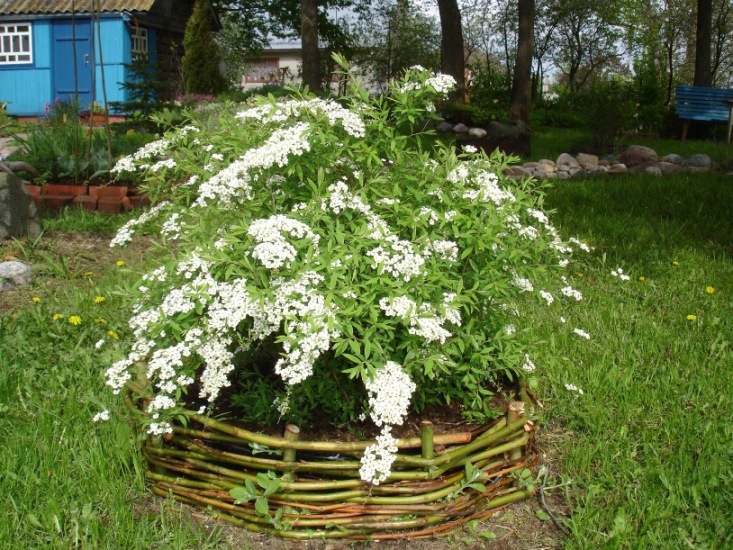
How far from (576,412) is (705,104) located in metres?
13.1

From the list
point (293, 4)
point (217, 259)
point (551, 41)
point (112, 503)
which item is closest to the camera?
point (217, 259)

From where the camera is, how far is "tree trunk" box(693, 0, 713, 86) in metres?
15.6

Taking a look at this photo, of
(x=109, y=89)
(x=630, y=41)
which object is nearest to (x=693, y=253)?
(x=109, y=89)

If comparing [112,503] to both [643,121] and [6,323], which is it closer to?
[6,323]

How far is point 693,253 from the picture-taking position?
5074mm

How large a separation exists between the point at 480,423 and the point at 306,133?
115cm

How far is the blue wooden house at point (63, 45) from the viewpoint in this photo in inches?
655

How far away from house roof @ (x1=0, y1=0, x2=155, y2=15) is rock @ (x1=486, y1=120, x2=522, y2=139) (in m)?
8.78

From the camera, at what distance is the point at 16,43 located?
58.1 ft

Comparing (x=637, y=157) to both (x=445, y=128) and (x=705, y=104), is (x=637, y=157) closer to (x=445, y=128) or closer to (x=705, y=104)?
(x=445, y=128)

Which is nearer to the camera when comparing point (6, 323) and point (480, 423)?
point (480, 423)

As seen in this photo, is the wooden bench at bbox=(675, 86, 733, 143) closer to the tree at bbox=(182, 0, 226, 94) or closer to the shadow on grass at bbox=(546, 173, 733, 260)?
the shadow on grass at bbox=(546, 173, 733, 260)

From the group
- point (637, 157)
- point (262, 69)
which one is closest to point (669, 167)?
point (637, 157)

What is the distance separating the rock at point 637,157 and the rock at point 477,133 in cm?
277
